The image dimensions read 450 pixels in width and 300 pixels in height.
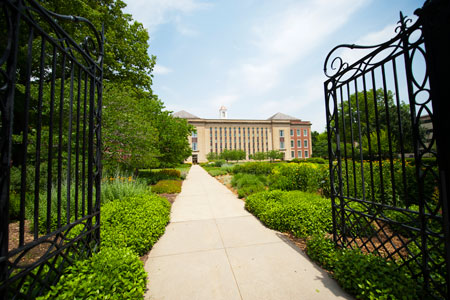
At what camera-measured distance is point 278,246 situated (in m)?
3.45

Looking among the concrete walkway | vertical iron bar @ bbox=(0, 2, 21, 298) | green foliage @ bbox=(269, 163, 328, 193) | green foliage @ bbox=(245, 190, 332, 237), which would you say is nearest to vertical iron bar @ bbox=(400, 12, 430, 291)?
the concrete walkway

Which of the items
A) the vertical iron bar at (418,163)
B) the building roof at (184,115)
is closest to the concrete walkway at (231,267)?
the vertical iron bar at (418,163)

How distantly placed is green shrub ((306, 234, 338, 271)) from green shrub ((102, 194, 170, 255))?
108 inches

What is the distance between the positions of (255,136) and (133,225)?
55.3 metres

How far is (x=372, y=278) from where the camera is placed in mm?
2090

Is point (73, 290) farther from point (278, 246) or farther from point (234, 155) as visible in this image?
point (234, 155)

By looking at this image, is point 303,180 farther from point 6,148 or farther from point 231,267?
point 6,148

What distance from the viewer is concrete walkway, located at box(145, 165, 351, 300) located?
2.32 meters

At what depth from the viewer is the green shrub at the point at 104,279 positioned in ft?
5.65

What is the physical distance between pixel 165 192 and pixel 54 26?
757 cm

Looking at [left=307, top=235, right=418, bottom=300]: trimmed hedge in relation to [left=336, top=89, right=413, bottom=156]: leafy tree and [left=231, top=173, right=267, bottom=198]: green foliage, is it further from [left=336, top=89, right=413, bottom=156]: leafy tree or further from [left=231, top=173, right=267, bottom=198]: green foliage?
[left=231, top=173, right=267, bottom=198]: green foliage

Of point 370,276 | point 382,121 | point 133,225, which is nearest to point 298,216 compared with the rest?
point 370,276

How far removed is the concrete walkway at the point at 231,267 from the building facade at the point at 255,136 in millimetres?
49564

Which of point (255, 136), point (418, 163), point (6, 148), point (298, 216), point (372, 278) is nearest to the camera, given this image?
point (6, 148)
